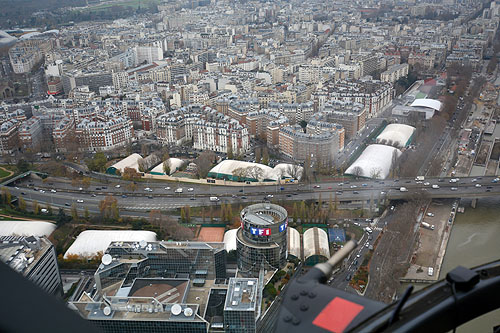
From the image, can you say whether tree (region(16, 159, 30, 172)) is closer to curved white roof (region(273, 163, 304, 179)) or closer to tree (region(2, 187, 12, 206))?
tree (region(2, 187, 12, 206))

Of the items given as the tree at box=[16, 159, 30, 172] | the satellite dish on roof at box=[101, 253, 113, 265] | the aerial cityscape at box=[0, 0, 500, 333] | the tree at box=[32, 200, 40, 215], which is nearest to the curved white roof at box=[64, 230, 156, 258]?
the aerial cityscape at box=[0, 0, 500, 333]

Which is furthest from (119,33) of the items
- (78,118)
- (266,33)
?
(78,118)

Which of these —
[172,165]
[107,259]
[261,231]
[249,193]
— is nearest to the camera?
[107,259]

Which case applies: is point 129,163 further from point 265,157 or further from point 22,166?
point 265,157

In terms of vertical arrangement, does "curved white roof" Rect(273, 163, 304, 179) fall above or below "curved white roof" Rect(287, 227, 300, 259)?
above

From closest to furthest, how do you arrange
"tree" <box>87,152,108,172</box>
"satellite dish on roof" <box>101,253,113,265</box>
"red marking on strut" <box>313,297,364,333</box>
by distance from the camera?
"red marking on strut" <box>313,297,364,333</box>, "satellite dish on roof" <box>101,253,113,265</box>, "tree" <box>87,152,108,172</box>

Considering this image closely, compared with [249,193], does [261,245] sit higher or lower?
higher

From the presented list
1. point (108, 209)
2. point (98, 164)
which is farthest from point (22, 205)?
point (98, 164)
